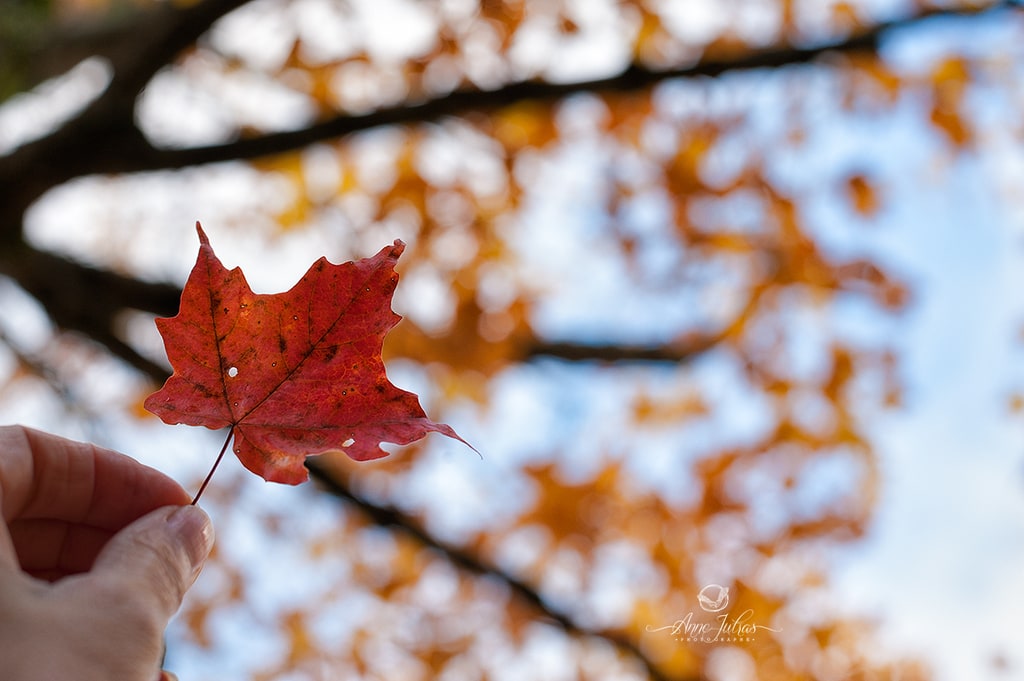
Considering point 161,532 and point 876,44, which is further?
point 876,44

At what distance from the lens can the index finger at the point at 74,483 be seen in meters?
0.76

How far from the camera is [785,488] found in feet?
14.1

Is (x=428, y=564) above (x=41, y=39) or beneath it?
beneath

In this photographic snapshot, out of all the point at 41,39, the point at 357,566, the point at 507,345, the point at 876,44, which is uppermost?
the point at 876,44

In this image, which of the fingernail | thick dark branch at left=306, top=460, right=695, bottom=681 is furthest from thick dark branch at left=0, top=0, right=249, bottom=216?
the fingernail

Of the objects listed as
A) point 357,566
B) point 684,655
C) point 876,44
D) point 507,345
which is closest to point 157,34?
point 507,345

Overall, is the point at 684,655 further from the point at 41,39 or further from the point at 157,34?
the point at 41,39

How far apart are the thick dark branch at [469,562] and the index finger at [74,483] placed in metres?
2.13

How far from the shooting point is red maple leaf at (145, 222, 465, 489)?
0.79 m

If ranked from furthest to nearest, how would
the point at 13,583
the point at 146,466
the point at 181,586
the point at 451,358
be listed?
the point at 451,358 < the point at 146,466 < the point at 181,586 < the point at 13,583

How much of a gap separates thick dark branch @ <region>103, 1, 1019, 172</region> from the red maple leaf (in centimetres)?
179

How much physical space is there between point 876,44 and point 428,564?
10.6 feet

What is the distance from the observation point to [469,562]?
3264 mm

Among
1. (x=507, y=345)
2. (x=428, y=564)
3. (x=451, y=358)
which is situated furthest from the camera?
(x=428, y=564)
